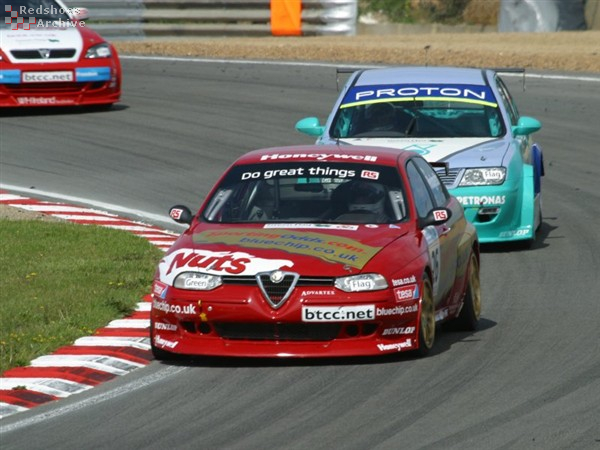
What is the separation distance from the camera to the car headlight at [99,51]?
21.8 meters

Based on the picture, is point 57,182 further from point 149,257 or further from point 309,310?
point 309,310

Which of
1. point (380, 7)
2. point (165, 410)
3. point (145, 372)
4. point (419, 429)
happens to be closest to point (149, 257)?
point (145, 372)

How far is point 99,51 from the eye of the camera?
21891 mm

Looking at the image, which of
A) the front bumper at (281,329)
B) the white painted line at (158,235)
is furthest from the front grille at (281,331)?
the white painted line at (158,235)

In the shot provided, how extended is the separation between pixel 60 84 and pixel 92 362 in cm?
1283

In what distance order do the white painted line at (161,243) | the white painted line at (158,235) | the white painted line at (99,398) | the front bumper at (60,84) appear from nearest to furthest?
the white painted line at (99,398)
the white painted line at (161,243)
the white painted line at (158,235)
the front bumper at (60,84)

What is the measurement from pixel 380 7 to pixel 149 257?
28.8 meters

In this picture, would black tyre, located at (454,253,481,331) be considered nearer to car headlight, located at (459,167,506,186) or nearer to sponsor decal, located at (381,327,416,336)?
sponsor decal, located at (381,327,416,336)

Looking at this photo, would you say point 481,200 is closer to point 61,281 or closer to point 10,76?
point 61,281

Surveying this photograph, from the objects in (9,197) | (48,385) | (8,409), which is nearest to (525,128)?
(9,197)

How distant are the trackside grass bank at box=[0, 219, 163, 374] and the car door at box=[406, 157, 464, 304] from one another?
2209 millimetres

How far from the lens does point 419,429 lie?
25.5 feet

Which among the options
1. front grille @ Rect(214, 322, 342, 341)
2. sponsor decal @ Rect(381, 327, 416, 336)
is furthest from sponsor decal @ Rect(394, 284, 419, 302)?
front grille @ Rect(214, 322, 342, 341)

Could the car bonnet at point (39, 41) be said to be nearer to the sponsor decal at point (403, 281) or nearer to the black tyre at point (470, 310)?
the black tyre at point (470, 310)
